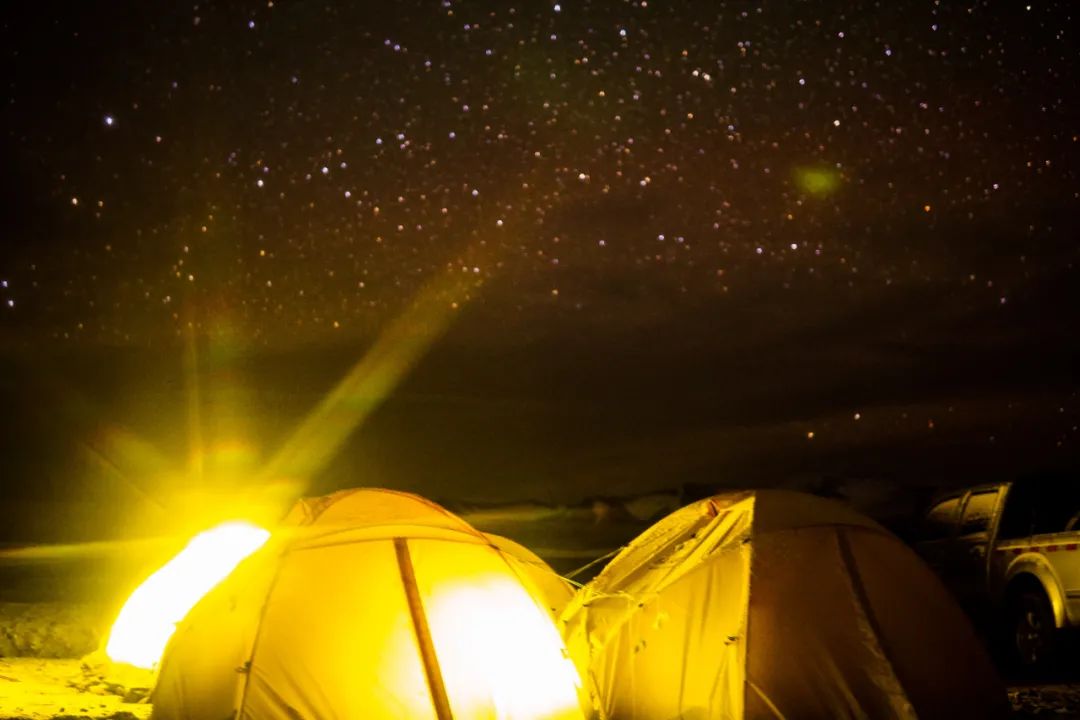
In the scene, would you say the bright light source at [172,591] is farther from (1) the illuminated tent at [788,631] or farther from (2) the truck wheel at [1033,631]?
(2) the truck wheel at [1033,631]

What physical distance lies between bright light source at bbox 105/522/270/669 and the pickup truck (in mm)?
7748

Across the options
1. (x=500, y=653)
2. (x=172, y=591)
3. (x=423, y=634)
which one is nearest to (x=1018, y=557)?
(x=500, y=653)

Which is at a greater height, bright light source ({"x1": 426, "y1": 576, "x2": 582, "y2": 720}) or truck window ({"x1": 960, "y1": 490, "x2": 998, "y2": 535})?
truck window ({"x1": 960, "y1": 490, "x2": 998, "y2": 535})

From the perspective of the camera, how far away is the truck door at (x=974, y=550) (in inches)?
457

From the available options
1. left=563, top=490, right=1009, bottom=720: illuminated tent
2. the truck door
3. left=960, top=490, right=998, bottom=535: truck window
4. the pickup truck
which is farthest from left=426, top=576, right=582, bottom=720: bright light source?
left=960, top=490, right=998, bottom=535: truck window

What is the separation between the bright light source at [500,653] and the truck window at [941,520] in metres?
6.33

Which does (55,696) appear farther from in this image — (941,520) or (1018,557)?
(941,520)

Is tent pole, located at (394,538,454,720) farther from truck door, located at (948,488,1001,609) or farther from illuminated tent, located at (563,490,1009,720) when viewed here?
truck door, located at (948,488,1001,609)

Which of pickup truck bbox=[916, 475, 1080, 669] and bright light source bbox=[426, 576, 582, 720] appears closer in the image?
bright light source bbox=[426, 576, 582, 720]

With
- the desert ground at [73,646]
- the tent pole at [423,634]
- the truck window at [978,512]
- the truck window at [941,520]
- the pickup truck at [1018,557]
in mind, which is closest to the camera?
the tent pole at [423,634]

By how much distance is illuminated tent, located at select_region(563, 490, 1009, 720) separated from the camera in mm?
7578

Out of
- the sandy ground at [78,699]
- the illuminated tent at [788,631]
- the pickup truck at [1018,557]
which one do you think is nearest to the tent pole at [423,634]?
the illuminated tent at [788,631]

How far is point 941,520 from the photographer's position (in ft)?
41.8

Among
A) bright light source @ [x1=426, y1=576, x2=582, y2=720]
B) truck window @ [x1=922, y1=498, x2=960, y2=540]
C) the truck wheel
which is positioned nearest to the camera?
bright light source @ [x1=426, y1=576, x2=582, y2=720]
